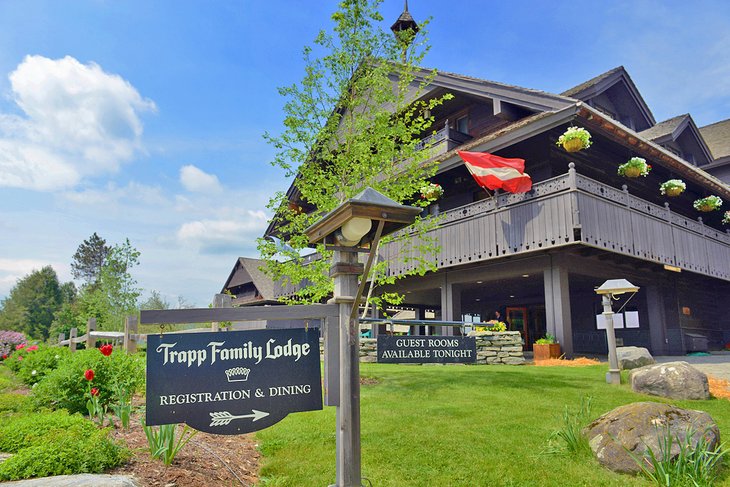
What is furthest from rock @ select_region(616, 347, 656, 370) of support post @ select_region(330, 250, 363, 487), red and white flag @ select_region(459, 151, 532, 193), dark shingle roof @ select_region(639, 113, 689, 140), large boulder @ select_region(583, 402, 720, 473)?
dark shingle roof @ select_region(639, 113, 689, 140)

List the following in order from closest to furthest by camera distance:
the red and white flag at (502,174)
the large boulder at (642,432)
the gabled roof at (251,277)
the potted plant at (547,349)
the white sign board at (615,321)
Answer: the large boulder at (642,432) → the potted plant at (547,349) → the red and white flag at (502,174) → the white sign board at (615,321) → the gabled roof at (251,277)

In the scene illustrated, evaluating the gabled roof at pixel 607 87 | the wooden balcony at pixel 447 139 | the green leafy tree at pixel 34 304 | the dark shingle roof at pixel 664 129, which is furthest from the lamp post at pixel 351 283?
the green leafy tree at pixel 34 304

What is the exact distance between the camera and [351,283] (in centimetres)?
392

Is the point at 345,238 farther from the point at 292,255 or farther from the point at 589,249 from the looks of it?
the point at 589,249

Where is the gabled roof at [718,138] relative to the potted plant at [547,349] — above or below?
above

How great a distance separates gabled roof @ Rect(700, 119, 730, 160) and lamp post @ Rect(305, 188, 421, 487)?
26765 millimetres

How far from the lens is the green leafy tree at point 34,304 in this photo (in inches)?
2279

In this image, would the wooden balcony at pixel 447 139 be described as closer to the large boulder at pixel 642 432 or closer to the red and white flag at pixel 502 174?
the red and white flag at pixel 502 174

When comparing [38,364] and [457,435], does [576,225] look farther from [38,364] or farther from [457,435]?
[38,364]

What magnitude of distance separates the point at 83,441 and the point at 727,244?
22677mm

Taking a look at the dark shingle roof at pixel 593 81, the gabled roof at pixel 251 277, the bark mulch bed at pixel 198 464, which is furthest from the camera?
the gabled roof at pixel 251 277

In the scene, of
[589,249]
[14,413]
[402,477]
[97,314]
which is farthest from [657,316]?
[97,314]

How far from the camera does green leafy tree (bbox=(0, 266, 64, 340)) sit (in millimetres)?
57875

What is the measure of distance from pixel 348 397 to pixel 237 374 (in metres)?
0.84
